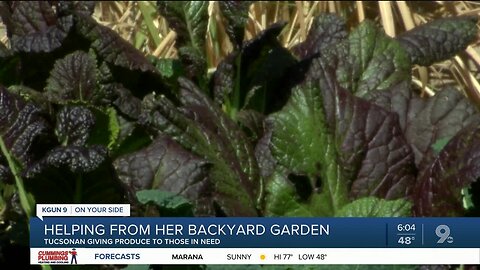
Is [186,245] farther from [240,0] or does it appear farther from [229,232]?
[240,0]

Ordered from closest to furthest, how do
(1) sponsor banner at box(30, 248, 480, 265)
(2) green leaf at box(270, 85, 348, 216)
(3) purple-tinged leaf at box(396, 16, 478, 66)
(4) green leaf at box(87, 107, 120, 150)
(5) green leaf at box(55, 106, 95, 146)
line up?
(1) sponsor banner at box(30, 248, 480, 265) → (5) green leaf at box(55, 106, 95, 146) → (2) green leaf at box(270, 85, 348, 216) → (4) green leaf at box(87, 107, 120, 150) → (3) purple-tinged leaf at box(396, 16, 478, 66)

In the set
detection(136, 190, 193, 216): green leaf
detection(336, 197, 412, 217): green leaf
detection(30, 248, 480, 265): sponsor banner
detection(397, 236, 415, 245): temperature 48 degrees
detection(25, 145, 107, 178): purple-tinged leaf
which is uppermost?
detection(25, 145, 107, 178): purple-tinged leaf

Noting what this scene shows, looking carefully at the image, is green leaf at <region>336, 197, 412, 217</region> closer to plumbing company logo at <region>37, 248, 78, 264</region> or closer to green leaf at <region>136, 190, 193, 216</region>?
green leaf at <region>136, 190, 193, 216</region>

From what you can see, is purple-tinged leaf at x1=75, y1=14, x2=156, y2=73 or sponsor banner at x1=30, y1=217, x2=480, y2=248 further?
purple-tinged leaf at x1=75, y1=14, x2=156, y2=73

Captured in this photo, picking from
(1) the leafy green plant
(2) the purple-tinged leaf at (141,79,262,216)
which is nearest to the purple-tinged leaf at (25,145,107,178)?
(1) the leafy green plant

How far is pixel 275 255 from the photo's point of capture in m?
2.25

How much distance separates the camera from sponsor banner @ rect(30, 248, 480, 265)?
7.36ft

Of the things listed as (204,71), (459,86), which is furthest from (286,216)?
(459,86)

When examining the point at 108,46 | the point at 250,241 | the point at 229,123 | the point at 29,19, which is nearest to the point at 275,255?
the point at 250,241

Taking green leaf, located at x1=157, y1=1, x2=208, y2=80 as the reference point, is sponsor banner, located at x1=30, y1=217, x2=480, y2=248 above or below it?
below

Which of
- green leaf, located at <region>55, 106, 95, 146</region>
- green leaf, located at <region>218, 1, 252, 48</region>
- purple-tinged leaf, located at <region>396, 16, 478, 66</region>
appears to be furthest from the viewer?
purple-tinged leaf, located at <region>396, 16, 478, 66</region>

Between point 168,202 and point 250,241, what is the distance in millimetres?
183

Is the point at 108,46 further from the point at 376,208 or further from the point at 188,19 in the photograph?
the point at 376,208

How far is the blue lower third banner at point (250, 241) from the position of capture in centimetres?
225
